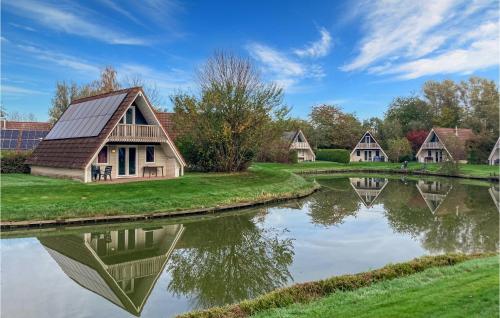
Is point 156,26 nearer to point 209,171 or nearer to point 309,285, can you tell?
point 209,171

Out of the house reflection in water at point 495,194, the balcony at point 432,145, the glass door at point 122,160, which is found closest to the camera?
the house reflection in water at point 495,194

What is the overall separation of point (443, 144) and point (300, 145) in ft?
64.4

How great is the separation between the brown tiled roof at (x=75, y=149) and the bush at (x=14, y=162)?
0.83 metres

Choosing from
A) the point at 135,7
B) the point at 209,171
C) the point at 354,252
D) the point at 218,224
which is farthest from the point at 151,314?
the point at 209,171

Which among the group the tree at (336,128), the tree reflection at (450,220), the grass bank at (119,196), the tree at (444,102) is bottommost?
the tree reflection at (450,220)

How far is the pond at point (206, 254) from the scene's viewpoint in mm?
8805

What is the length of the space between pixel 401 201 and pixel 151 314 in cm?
2060

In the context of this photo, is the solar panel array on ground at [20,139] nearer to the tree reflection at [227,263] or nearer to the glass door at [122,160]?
the glass door at [122,160]

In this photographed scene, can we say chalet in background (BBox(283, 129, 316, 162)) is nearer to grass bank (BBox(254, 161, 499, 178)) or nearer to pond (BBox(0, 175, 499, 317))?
grass bank (BBox(254, 161, 499, 178))

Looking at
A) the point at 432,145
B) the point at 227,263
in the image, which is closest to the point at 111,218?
the point at 227,263

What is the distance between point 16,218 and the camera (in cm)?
1530

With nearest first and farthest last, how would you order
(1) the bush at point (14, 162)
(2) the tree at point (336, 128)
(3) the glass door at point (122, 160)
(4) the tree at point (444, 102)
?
(3) the glass door at point (122, 160) → (1) the bush at point (14, 162) → (2) the tree at point (336, 128) → (4) the tree at point (444, 102)

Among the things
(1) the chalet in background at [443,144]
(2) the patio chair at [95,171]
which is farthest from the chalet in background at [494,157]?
(2) the patio chair at [95,171]

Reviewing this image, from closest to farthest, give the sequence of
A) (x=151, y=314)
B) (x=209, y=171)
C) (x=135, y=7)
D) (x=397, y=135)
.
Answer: (x=151, y=314), (x=135, y=7), (x=209, y=171), (x=397, y=135)
